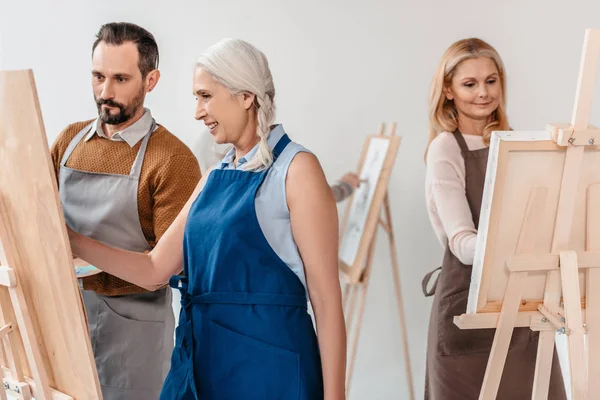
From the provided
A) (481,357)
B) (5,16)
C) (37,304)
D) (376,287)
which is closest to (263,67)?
(37,304)

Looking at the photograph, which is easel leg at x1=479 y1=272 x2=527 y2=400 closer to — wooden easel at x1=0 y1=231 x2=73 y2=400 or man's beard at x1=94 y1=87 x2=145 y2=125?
wooden easel at x1=0 y1=231 x2=73 y2=400

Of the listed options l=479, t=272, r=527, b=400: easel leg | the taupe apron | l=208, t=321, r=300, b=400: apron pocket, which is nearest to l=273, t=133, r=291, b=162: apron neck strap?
l=208, t=321, r=300, b=400: apron pocket

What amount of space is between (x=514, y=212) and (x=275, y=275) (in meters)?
0.57

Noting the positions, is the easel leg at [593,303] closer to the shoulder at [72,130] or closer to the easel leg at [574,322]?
the easel leg at [574,322]

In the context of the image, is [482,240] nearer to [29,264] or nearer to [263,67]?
[263,67]

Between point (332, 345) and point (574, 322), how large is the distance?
57cm

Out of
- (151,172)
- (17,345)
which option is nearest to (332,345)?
(17,345)

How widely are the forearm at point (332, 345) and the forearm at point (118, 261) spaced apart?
19.4 inches

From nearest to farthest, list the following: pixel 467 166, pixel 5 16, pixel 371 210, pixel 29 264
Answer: pixel 29 264 < pixel 467 166 < pixel 371 210 < pixel 5 16

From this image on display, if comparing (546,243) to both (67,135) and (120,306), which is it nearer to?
(120,306)

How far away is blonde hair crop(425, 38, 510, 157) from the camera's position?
264 cm

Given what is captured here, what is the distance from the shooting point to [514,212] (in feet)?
5.92

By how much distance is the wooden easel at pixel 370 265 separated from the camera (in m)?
3.16

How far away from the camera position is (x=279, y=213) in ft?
5.97
